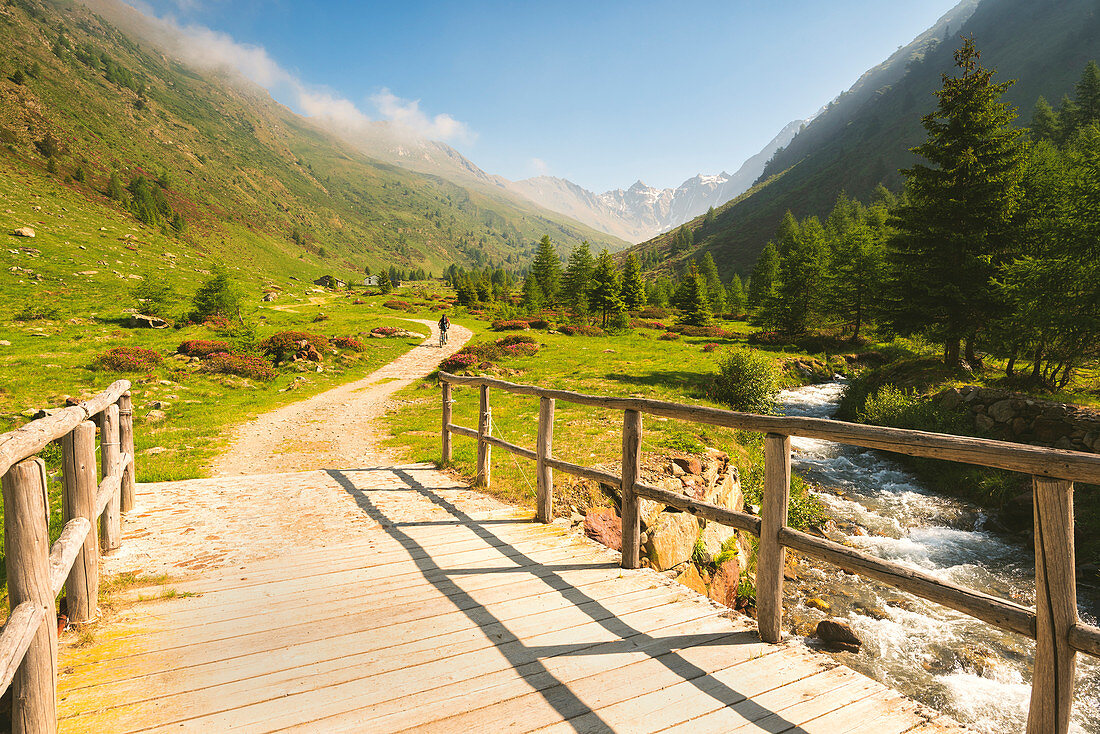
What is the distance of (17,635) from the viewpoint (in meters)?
2.14

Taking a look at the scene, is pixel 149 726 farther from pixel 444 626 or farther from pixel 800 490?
pixel 800 490

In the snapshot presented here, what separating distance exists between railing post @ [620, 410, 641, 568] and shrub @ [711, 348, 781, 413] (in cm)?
1244

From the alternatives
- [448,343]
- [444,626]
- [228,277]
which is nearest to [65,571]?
[444,626]

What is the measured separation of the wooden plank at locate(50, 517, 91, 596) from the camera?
9.05ft

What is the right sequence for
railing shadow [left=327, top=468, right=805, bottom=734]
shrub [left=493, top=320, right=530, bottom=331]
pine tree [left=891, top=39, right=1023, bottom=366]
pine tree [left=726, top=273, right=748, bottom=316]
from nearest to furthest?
railing shadow [left=327, top=468, right=805, bottom=734] → pine tree [left=891, top=39, right=1023, bottom=366] → shrub [left=493, top=320, right=530, bottom=331] → pine tree [left=726, top=273, right=748, bottom=316]

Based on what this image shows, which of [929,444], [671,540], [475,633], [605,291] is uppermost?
[605,291]

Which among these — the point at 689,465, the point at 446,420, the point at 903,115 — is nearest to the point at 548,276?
the point at 446,420

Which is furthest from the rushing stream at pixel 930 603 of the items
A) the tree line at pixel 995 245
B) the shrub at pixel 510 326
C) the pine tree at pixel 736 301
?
the pine tree at pixel 736 301

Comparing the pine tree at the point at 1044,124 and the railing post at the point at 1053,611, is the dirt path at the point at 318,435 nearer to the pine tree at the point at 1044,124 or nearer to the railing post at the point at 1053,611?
the railing post at the point at 1053,611

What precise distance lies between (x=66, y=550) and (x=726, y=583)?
354 inches

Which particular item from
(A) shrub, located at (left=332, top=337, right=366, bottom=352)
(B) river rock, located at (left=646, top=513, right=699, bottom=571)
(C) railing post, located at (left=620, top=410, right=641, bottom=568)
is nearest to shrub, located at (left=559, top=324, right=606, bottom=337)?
(A) shrub, located at (left=332, top=337, right=366, bottom=352)

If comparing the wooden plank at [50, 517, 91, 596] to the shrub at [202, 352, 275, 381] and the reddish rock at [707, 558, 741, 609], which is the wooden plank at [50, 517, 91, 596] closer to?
the reddish rock at [707, 558, 741, 609]

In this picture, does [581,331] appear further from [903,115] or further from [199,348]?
[903,115]

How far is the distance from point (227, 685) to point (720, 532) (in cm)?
843
